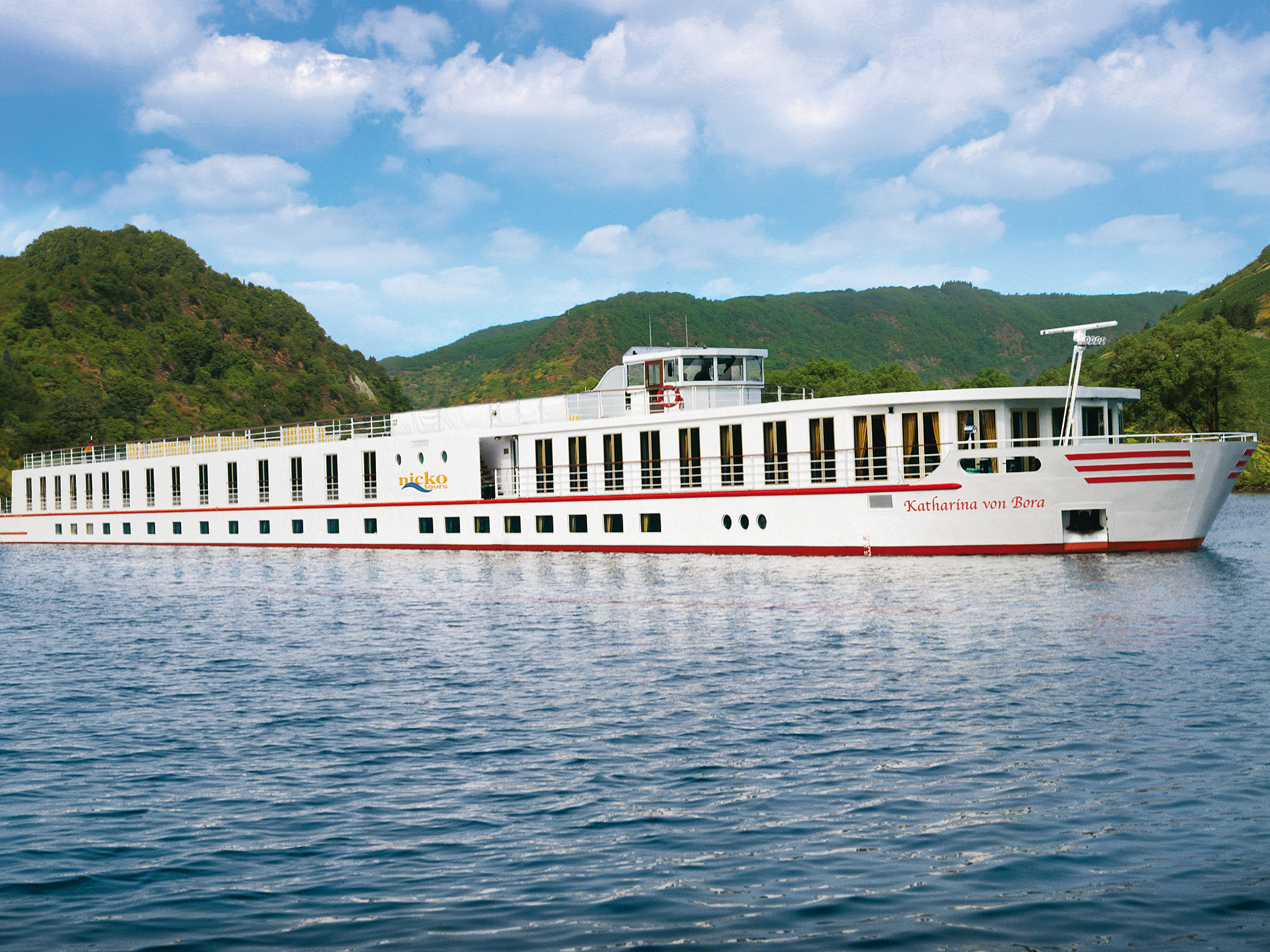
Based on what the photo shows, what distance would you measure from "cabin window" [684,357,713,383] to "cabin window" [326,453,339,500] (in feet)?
60.7

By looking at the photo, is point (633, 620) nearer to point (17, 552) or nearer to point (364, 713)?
point (364, 713)

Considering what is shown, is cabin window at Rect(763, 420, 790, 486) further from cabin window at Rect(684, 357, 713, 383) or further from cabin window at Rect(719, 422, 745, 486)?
cabin window at Rect(684, 357, 713, 383)

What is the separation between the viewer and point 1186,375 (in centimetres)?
8356

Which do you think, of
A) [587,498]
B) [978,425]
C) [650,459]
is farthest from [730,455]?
[978,425]

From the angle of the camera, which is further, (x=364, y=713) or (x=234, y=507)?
(x=234, y=507)

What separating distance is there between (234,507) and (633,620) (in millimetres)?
38298

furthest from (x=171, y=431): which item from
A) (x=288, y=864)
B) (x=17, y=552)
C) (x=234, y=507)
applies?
(x=288, y=864)

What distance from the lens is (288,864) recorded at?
934 cm

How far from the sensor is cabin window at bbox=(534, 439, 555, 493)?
146 feet

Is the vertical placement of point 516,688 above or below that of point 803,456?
below

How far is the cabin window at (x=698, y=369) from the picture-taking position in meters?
44.7

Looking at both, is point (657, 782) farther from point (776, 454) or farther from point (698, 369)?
point (698, 369)

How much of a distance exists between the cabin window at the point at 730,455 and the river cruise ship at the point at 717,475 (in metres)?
0.06

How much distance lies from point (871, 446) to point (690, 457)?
735 centimetres
